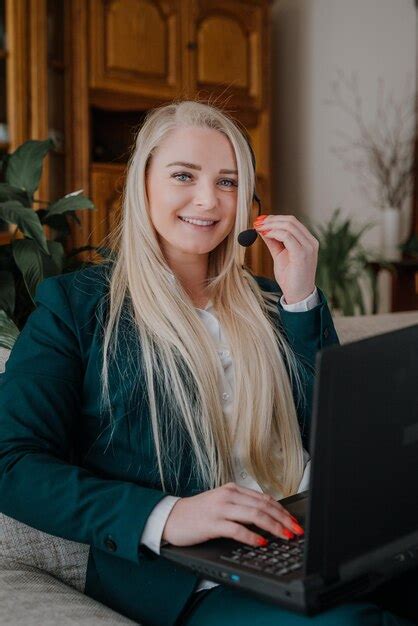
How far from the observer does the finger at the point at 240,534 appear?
1033 millimetres

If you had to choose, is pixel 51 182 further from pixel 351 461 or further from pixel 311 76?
pixel 351 461

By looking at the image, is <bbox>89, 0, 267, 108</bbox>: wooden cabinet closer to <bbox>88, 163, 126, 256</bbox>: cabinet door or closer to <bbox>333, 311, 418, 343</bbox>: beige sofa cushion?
<bbox>88, 163, 126, 256</bbox>: cabinet door

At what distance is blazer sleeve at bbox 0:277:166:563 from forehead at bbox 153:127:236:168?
288 millimetres

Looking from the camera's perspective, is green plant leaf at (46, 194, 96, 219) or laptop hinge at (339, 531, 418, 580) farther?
green plant leaf at (46, 194, 96, 219)

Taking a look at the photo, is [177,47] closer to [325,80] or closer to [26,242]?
[325,80]

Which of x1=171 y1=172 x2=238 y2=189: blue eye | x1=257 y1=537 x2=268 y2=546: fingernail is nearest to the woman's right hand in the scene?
x1=257 y1=537 x2=268 y2=546: fingernail

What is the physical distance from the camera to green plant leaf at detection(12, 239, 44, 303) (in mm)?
1729

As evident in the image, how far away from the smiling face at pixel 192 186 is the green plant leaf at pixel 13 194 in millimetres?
518

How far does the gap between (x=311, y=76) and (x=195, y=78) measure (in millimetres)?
951

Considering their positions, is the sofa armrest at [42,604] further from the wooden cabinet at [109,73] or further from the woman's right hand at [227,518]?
the wooden cabinet at [109,73]

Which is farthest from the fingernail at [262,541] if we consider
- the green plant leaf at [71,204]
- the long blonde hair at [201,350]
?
the green plant leaf at [71,204]

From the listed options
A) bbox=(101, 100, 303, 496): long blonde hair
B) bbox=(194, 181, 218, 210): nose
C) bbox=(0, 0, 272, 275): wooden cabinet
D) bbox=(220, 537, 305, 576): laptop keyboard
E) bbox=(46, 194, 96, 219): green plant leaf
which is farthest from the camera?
bbox=(0, 0, 272, 275): wooden cabinet

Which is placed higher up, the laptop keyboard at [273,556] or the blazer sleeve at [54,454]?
the blazer sleeve at [54,454]

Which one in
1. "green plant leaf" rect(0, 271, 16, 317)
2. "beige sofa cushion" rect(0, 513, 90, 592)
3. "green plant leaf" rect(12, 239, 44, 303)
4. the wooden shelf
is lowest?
"beige sofa cushion" rect(0, 513, 90, 592)
